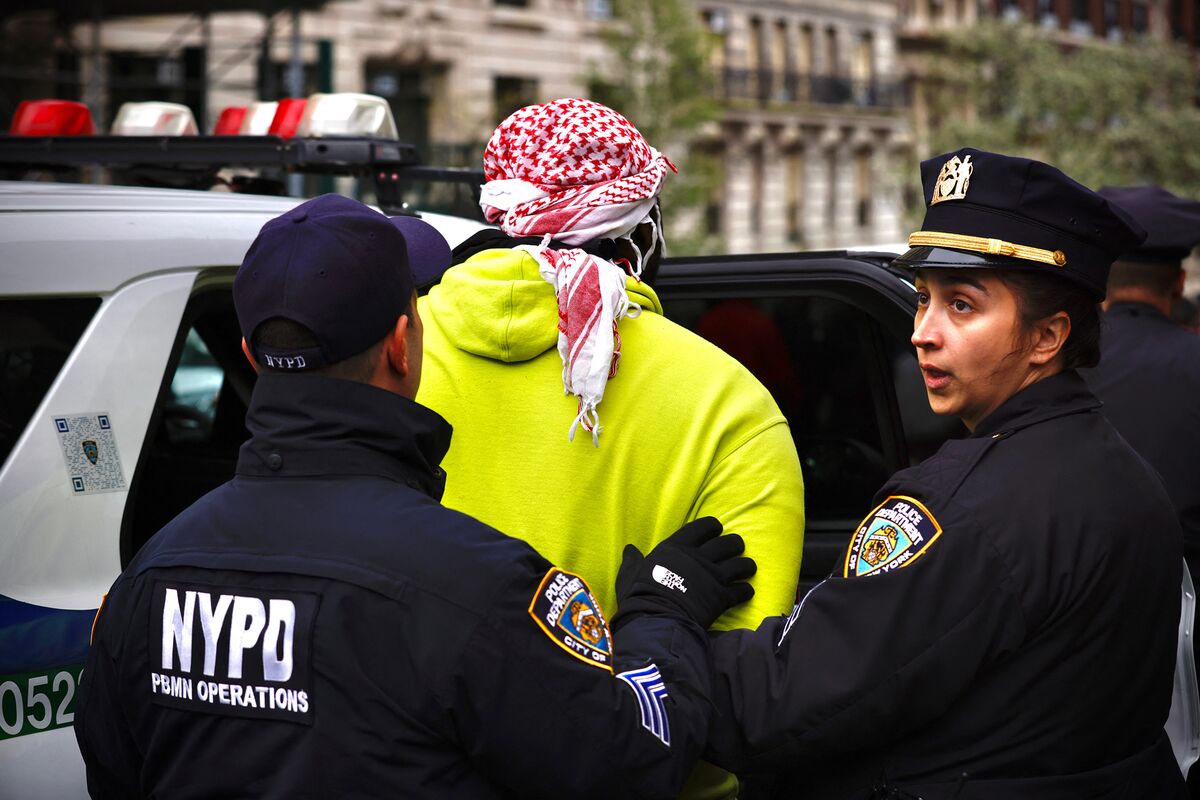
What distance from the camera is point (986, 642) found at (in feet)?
6.12

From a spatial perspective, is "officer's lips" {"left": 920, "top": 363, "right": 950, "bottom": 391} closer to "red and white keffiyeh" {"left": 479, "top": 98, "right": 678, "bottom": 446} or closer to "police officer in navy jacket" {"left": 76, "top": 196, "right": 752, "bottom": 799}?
"red and white keffiyeh" {"left": 479, "top": 98, "right": 678, "bottom": 446}

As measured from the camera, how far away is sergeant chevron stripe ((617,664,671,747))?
69.5 inches

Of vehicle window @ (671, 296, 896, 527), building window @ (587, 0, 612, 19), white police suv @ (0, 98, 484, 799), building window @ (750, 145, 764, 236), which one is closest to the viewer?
white police suv @ (0, 98, 484, 799)

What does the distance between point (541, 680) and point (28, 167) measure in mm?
3217

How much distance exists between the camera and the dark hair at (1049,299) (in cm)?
205

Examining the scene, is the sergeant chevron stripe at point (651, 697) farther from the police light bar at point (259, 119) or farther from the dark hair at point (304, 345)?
the police light bar at point (259, 119)

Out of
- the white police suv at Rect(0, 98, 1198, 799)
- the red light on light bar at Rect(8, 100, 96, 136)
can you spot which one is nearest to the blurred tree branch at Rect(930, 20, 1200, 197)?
the white police suv at Rect(0, 98, 1198, 799)

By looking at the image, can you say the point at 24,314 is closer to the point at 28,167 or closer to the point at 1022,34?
the point at 28,167

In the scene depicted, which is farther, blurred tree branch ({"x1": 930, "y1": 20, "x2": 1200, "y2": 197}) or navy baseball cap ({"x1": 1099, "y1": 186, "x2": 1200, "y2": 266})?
blurred tree branch ({"x1": 930, "y1": 20, "x2": 1200, "y2": 197})

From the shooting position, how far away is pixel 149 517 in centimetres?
329

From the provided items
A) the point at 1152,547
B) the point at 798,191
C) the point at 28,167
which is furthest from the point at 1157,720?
the point at 798,191

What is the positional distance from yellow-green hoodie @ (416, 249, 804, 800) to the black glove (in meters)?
0.06

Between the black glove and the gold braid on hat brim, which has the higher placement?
the gold braid on hat brim

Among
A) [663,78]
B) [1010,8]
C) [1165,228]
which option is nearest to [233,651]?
[1165,228]
